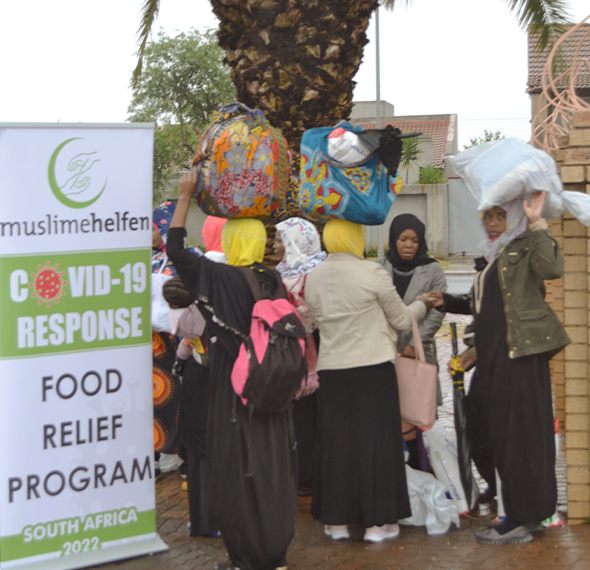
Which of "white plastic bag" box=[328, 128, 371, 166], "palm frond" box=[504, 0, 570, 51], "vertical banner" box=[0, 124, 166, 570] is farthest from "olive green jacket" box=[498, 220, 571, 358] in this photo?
"palm frond" box=[504, 0, 570, 51]

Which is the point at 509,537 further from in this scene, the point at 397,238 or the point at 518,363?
the point at 397,238

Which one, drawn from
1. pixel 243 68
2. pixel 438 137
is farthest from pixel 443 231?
pixel 243 68

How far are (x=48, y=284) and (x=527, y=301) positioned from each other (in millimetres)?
2550

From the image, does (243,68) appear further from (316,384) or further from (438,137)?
(438,137)

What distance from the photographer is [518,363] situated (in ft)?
13.5

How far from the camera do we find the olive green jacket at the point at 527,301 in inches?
158

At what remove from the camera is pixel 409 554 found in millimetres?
4109

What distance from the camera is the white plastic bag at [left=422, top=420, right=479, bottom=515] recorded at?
4.60 m

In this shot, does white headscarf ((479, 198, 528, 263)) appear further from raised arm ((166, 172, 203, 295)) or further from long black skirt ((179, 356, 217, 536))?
long black skirt ((179, 356, 217, 536))

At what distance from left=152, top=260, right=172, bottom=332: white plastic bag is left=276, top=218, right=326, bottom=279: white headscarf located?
835 millimetres

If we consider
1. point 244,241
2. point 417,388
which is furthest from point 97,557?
point 417,388

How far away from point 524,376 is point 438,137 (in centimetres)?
3914

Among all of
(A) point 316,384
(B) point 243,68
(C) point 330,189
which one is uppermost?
(B) point 243,68

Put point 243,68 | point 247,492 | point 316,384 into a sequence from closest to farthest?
point 247,492 < point 316,384 < point 243,68
